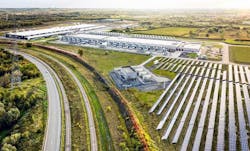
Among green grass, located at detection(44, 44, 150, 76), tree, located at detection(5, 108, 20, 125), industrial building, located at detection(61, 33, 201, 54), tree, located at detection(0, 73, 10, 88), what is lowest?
tree, located at detection(5, 108, 20, 125)

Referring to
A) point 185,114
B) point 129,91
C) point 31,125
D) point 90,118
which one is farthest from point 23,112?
point 185,114

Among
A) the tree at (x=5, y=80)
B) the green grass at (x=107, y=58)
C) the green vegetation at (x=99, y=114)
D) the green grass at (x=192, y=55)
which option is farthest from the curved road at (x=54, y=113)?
the green grass at (x=192, y=55)

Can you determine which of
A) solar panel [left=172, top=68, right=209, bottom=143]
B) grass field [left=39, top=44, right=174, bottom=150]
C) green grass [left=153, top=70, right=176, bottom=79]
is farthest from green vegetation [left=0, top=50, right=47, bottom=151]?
green grass [left=153, top=70, right=176, bottom=79]

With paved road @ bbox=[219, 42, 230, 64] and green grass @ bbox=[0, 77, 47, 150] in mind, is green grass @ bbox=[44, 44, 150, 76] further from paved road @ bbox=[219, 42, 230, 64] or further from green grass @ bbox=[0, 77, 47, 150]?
paved road @ bbox=[219, 42, 230, 64]

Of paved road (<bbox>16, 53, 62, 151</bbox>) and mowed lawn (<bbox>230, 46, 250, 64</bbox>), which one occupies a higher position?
mowed lawn (<bbox>230, 46, 250, 64</bbox>)

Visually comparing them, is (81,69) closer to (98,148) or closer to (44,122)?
(44,122)

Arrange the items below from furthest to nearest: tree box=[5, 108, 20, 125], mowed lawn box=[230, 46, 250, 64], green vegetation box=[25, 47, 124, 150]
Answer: mowed lawn box=[230, 46, 250, 64] < tree box=[5, 108, 20, 125] < green vegetation box=[25, 47, 124, 150]
